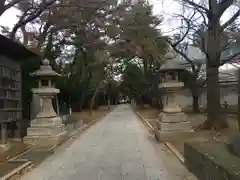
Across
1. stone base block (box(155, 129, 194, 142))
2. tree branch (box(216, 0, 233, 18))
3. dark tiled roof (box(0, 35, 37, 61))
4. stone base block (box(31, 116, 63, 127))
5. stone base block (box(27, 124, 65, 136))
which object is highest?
tree branch (box(216, 0, 233, 18))

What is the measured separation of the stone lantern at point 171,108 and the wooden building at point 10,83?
19.1 ft

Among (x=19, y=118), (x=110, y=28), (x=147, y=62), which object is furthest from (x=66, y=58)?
(x=19, y=118)

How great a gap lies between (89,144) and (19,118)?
379 cm

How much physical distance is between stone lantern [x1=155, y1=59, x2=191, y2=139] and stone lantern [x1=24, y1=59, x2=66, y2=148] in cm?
418

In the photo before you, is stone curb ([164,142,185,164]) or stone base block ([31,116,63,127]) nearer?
stone curb ([164,142,185,164])

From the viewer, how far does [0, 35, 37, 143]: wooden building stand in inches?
562

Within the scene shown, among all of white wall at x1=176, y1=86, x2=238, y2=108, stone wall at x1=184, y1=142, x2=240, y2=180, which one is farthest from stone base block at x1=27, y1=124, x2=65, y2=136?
white wall at x1=176, y1=86, x2=238, y2=108

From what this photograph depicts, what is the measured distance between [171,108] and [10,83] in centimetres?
664

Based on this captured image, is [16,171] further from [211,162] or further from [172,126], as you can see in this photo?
[172,126]

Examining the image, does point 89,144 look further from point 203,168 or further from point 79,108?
point 79,108

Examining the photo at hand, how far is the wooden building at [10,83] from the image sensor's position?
14285 millimetres

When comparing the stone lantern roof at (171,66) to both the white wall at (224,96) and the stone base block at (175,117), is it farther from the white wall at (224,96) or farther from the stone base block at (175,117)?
the white wall at (224,96)

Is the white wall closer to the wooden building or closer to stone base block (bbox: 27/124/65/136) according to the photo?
the wooden building

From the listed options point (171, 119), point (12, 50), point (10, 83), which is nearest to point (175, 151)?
point (171, 119)
